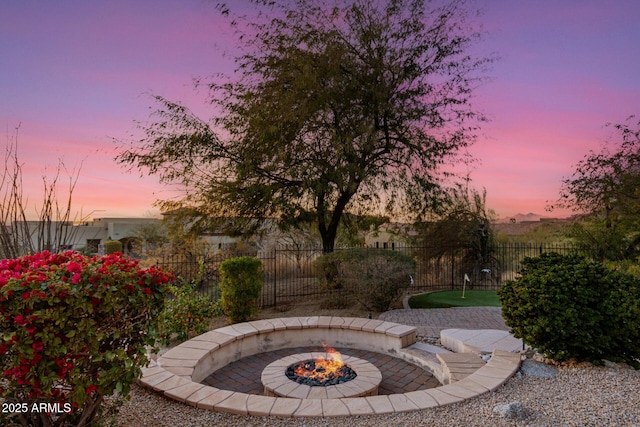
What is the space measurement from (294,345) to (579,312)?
151 inches

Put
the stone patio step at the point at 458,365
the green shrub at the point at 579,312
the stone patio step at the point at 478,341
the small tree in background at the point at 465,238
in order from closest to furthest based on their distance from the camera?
1. the green shrub at the point at 579,312
2. the stone patio step at the point at 458,365
3. the stone patio step at the point at 478,341
4. the small tree in background at the point at 465,238

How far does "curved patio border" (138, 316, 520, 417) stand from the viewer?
10.3ft

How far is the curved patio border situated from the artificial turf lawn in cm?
368

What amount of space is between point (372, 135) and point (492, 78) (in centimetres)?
473

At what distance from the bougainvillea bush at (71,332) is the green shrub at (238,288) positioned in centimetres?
489

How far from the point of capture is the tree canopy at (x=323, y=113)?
1088 cm

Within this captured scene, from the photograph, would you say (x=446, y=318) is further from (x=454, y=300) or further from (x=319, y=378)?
(x=319, y=378)

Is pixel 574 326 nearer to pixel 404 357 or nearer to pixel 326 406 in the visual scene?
pixel 404 357

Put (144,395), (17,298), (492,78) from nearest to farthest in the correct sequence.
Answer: (17,298)
(144,395)
(492,78)

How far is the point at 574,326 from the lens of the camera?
3707 mm

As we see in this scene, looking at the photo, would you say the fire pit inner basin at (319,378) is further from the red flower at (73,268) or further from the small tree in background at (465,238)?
the small tree in background at (465,238)

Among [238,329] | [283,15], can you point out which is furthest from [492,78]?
[238,329]

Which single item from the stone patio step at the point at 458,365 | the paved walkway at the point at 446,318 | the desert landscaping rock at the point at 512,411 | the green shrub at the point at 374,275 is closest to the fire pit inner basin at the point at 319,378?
the stone patio step at the point at 458,365

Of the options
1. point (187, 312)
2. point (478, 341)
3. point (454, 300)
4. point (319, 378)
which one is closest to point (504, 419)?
point (319, 378)
